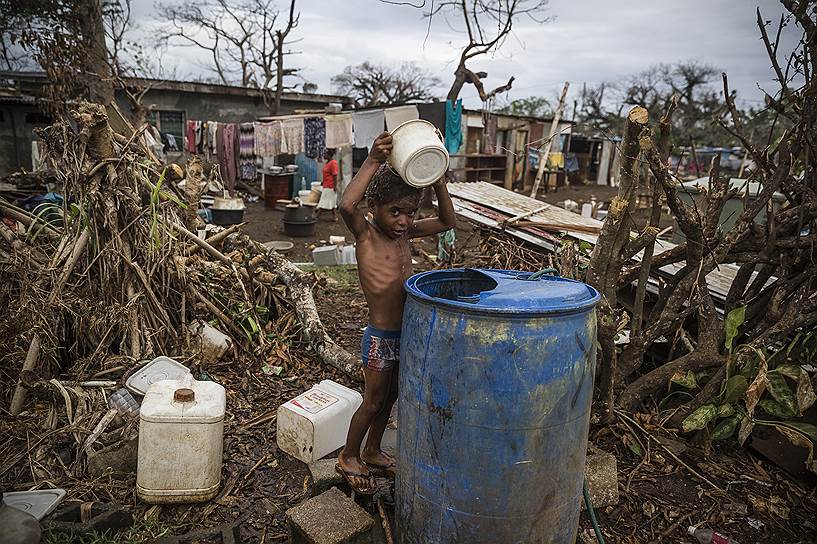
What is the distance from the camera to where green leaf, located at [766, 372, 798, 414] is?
118 inches

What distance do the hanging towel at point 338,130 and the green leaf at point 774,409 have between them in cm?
1155

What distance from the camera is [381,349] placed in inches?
97.3

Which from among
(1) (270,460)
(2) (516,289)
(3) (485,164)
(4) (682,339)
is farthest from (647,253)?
(3) (485,164)

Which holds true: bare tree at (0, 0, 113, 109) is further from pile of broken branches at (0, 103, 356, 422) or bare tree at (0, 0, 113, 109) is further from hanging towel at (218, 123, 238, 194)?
pile of broken branches at (0, 103, 356, 422)

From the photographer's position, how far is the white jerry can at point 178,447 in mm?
2557

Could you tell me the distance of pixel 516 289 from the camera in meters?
2.02

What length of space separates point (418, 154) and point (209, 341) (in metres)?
2.69

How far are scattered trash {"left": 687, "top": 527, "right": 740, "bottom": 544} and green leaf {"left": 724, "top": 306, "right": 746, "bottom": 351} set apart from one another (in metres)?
1.14

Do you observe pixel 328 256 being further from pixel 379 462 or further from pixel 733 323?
pixel 733 323

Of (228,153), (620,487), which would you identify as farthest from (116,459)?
(228,153)

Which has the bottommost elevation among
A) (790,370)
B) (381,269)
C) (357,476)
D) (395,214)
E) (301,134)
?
(357,476)

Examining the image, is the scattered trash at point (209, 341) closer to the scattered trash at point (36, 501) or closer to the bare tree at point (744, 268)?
the scattered trash at point (36, 501)

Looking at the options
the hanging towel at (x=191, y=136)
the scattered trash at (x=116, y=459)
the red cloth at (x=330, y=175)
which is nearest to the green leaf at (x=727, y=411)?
the scattered trash at (x=116, y=459)

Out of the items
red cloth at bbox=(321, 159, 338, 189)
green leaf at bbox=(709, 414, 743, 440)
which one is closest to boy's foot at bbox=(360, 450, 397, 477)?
green leaf at bbox=(709, 414, 743, 440)
